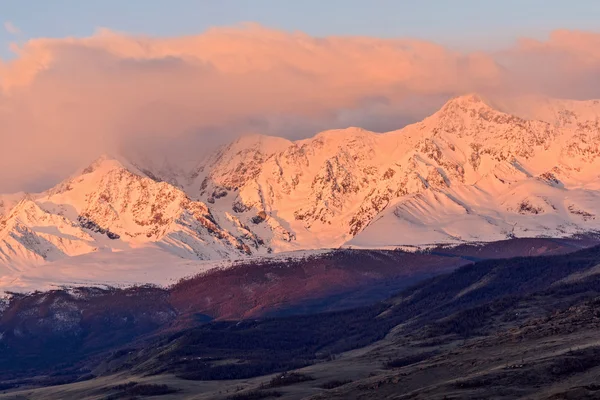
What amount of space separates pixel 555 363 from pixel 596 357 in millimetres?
5862

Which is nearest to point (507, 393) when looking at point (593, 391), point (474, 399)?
point (474, 399)

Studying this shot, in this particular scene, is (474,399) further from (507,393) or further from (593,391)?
(593,391)

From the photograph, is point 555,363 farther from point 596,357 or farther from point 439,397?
point 439,397

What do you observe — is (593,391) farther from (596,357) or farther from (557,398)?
(596,357)

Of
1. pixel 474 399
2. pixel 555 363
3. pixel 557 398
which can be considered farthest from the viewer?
pixel 555 363

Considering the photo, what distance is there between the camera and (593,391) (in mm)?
172500

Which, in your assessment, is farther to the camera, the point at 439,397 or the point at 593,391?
the point at 439,397

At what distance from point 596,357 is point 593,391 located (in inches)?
1080

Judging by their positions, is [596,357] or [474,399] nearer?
[474,399]

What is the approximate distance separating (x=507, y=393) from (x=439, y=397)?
A: 9181 mm

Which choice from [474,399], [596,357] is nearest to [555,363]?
[596,357]

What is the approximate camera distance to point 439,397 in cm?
19025

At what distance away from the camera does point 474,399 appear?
185375mm

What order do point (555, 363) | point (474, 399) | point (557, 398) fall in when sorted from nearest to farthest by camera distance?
1. point (557, 398)
2. point (474, 399)
3. point (555, 363)
